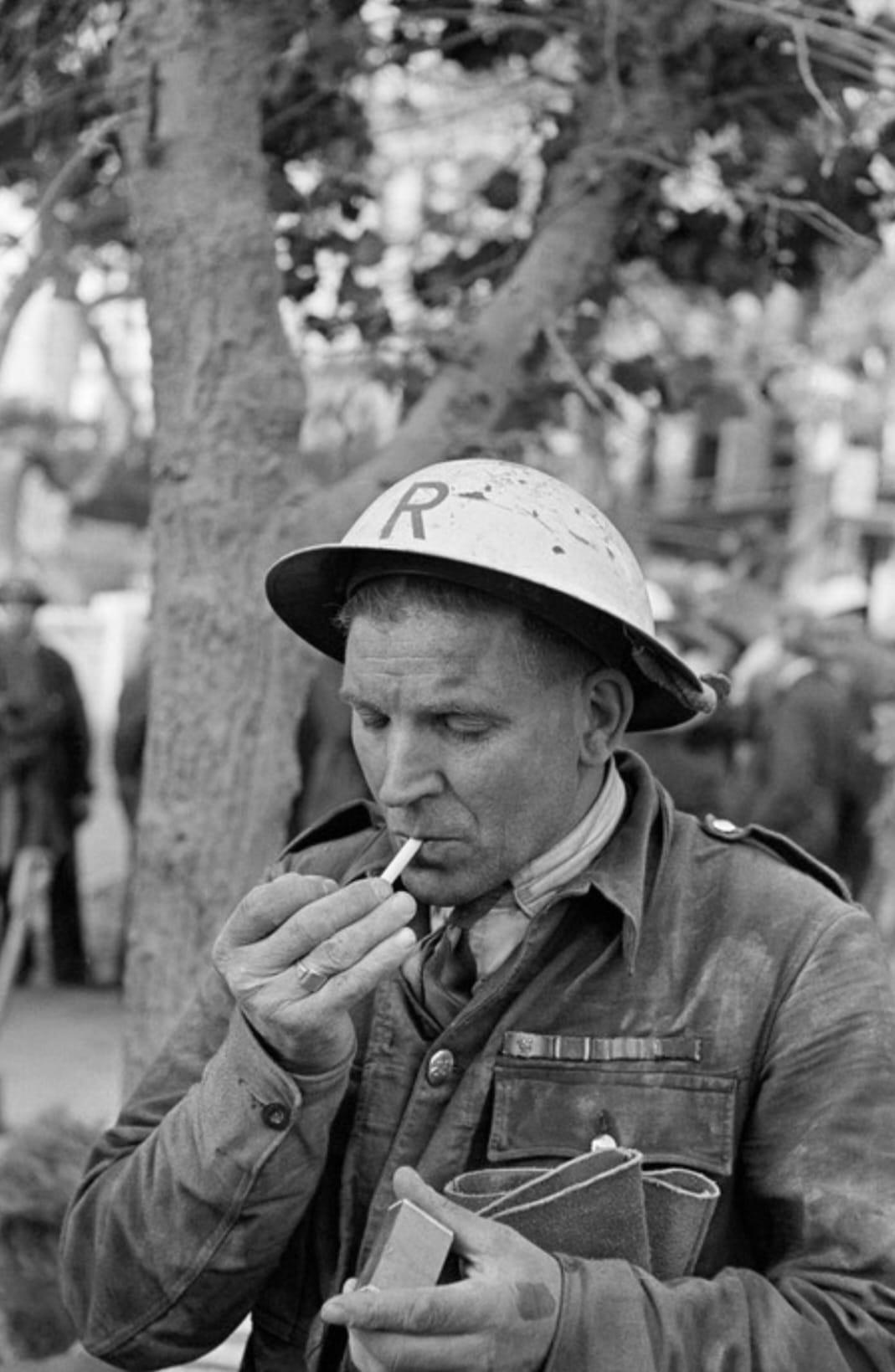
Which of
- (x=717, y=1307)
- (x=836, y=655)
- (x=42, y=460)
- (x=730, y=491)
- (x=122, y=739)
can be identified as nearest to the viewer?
(x=717, y=1307)

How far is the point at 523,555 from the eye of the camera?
2461 millimetres

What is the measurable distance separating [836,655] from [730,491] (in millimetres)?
19246

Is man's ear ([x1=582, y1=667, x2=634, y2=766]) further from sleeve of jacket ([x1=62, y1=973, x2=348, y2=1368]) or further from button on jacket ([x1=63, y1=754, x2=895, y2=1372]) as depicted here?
sleeve of jacket ([x1=62, y1=973, x2=348, y2=1368])

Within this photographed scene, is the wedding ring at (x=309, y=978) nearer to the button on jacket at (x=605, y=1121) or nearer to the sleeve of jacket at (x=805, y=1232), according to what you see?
the button on jacket at (x=605, y=1121)

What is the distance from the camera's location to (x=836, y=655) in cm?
1027

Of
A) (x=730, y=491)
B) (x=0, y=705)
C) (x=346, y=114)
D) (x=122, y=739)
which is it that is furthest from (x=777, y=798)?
(x=730, y=491)

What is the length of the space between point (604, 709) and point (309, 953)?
519 millimetres

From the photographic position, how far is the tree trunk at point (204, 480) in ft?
13.8

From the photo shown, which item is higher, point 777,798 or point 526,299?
point 526,299

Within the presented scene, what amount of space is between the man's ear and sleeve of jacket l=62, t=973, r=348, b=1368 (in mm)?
484

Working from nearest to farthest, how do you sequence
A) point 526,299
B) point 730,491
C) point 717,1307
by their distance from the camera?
1. point 717,1307
2. point 526,299
3. point 730,491

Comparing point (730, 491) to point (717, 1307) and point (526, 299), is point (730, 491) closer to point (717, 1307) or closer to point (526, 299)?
point (526, 299)

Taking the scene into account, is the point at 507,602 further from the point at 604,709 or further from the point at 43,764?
the point at 43,764

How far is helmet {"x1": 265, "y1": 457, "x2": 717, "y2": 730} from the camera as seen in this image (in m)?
2.46
